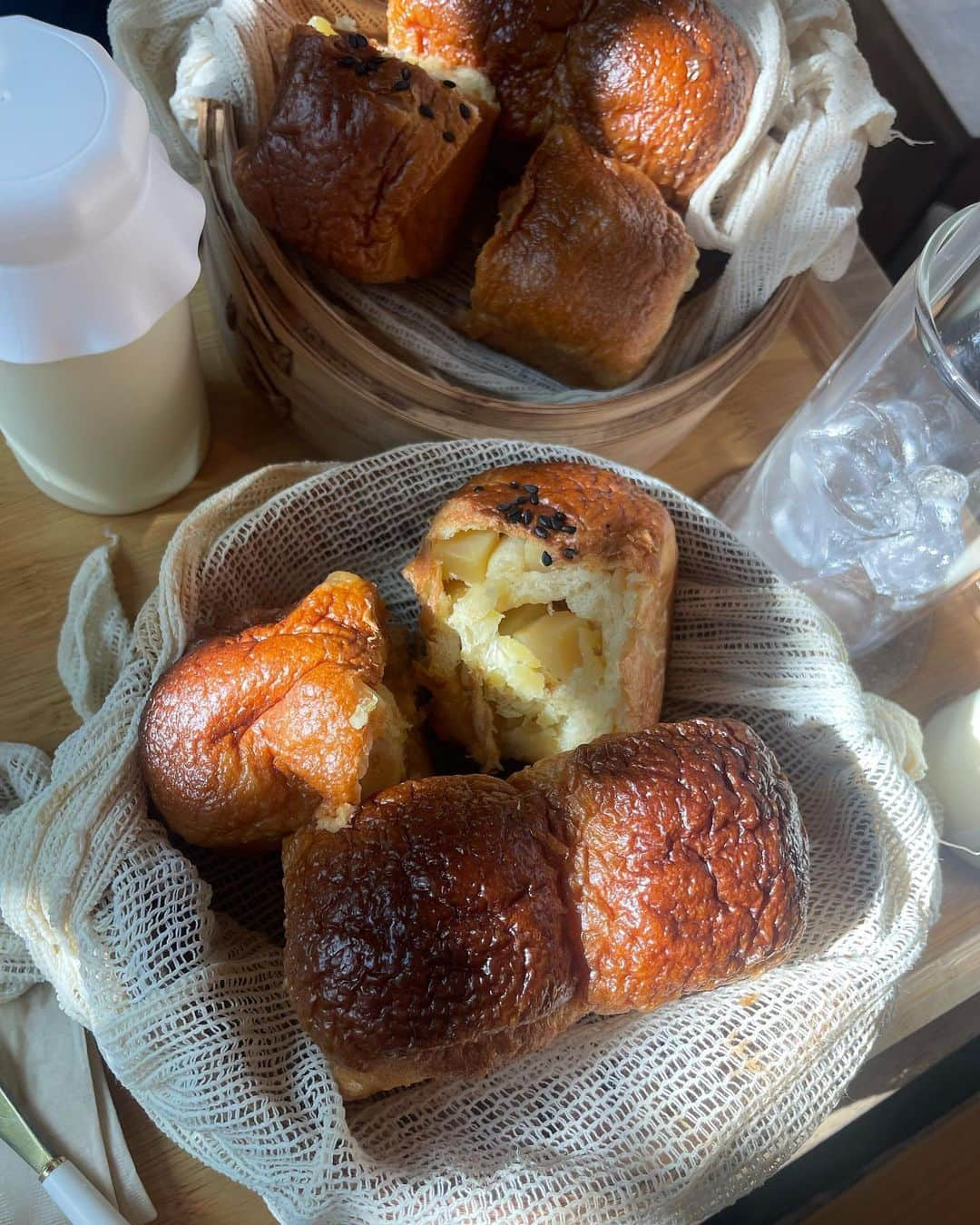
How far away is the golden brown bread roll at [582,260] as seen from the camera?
35.5 inches

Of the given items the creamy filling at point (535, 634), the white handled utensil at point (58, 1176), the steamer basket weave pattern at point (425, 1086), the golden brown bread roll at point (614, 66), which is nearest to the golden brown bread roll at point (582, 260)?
the golden brown bread roll at point (614, 66)

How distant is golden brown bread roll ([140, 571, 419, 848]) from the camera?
65 cm

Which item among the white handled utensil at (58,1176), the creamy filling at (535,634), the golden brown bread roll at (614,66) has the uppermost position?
the golden brown bread roll at (614,66)

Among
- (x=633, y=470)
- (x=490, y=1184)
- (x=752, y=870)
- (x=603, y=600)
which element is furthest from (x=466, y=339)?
(x=490, y=1184)

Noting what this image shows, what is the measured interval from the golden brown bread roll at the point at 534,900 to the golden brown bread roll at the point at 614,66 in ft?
1.94

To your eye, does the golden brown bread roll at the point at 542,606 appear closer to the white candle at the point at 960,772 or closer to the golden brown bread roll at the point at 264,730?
the golden brown bread roll at the point at 264,730

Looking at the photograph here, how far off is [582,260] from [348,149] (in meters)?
0.22

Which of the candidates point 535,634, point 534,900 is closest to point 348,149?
point 535,634

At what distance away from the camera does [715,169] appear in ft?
3.22

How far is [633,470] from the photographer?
0.84 metres

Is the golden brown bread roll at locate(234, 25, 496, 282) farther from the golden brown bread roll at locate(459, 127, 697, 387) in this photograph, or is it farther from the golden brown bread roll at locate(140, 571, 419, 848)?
the golden brown bread roll at locate(140, 571, 419, 848)

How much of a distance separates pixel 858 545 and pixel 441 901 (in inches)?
20.2

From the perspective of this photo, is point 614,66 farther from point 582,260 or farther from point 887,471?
point 887,471

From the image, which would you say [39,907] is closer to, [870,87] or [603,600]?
[603,600]
